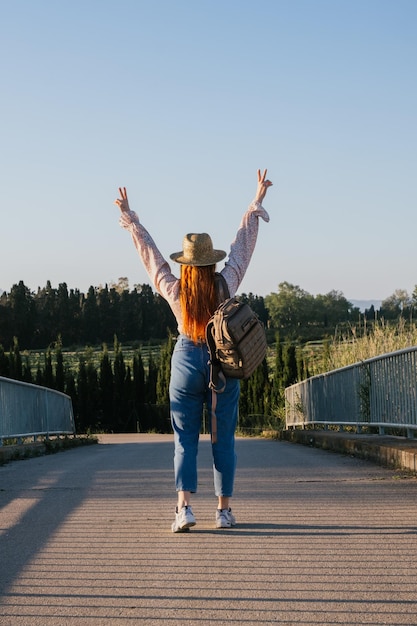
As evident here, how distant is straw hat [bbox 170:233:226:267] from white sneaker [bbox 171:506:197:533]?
5.37 ft

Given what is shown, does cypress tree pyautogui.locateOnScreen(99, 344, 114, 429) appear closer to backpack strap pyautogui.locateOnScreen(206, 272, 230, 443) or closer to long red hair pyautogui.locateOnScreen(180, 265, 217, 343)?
long red hair pyautogui.locateOnScreen(180, 265, 217, 343)

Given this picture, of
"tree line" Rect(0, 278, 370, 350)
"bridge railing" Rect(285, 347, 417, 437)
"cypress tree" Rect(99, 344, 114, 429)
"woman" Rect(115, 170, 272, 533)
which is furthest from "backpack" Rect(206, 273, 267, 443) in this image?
"tree line" Rect(0, 278, 370, 350)

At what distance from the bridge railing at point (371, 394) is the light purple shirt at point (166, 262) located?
476cm

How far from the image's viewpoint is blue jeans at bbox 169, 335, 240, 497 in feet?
21.4

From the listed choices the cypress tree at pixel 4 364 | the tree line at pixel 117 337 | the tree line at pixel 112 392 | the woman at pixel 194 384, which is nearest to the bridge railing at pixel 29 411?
the woman at pixel 194 384

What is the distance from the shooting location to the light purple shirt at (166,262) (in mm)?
6883

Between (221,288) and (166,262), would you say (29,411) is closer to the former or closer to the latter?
(166,262)

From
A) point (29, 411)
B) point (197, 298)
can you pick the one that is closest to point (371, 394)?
point (29, 411)

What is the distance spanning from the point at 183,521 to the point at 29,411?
11849 mm

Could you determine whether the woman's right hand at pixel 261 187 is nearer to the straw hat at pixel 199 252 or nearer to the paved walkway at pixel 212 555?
the straw hat at pixel 199 252

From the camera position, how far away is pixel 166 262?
700 centimetres

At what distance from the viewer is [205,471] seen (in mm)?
11023

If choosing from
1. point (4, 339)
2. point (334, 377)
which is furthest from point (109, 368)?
point (334, 377)

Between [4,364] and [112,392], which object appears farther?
[112,392]
